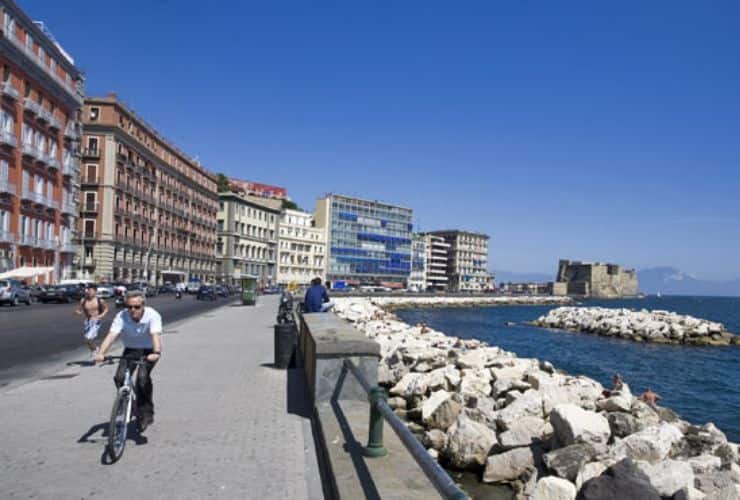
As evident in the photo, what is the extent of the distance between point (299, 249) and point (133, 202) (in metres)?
53.6

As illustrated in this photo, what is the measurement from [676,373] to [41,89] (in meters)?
49.6

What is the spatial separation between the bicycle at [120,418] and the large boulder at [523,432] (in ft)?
14.6

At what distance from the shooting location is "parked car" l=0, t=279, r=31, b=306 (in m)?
35.0

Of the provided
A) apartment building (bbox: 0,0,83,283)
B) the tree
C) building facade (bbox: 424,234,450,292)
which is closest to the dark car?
apartment building (bbox: 0,0,83,283)

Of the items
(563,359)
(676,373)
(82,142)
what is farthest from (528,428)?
(82,142)

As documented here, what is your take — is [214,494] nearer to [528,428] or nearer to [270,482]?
[270,482]

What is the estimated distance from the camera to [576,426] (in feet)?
24.4

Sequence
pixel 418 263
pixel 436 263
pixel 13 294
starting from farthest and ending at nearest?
pixel 436 263 < pixel 418 263 < pixel 13 294

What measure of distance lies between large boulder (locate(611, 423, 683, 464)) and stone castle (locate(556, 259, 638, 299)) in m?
186

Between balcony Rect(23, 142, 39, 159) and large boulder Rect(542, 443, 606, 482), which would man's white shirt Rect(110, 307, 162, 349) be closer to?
large boulder Rect(542, 443, 606, 482)

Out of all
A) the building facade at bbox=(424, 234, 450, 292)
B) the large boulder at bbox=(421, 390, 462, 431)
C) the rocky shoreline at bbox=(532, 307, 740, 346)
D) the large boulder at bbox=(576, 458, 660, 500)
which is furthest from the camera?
the building facade at bbox=(424, 234, 450, 292)

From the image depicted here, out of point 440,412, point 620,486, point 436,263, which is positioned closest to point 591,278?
point 436,263

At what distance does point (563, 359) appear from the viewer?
1161 inches

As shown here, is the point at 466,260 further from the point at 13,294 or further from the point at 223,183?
the point at 13,294
